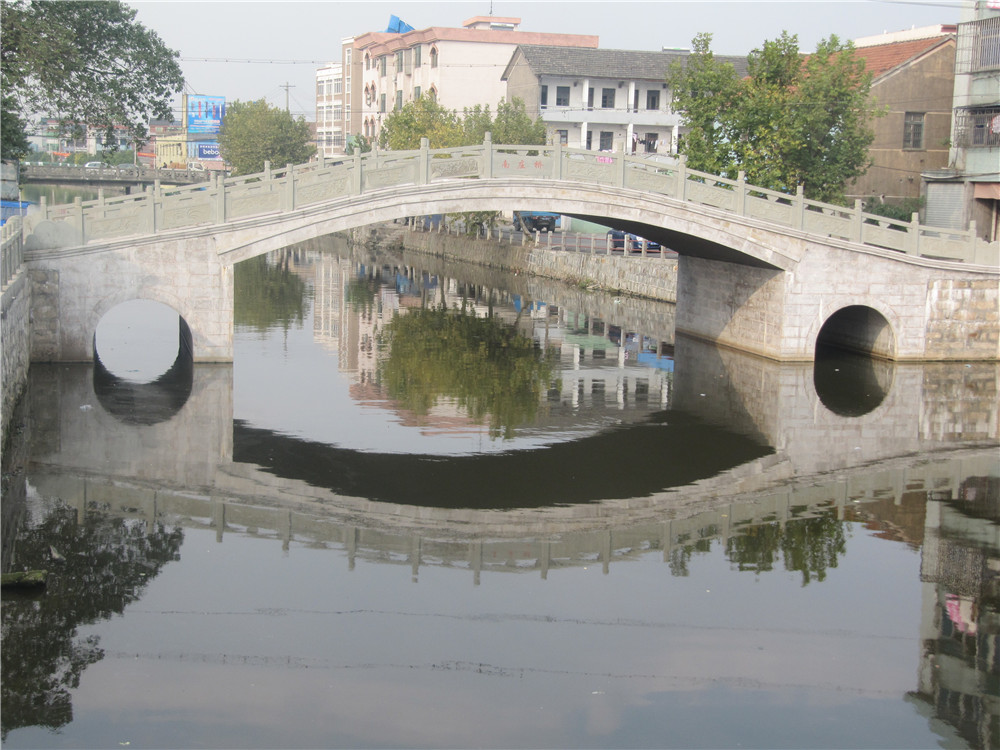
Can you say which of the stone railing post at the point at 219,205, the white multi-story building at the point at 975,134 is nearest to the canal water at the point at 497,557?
the stone railing post at the point at 219,205

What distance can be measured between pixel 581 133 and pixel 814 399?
124 feet

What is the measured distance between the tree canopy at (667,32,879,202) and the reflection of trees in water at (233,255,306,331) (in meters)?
13.1

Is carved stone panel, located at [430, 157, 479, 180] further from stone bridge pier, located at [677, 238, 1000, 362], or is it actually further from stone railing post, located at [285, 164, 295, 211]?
stone bridge pier, located at [677, 238, 1000, 362]

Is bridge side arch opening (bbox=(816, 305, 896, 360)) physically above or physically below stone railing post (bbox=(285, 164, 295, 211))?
below

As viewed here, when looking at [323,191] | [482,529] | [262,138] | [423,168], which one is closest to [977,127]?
[423,168]

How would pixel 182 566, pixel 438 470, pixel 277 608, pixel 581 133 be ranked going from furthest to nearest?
pixel 581 133 < pixel 438 470 < pixel 182 566 < pixel 277 608

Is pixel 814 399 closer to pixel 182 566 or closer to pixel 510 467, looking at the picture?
pixel 510 467

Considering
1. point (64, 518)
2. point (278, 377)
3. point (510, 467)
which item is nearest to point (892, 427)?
Answer: point (510, 467)

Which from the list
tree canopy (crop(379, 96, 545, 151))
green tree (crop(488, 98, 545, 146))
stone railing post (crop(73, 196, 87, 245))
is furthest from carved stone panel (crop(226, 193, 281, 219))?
green tree (crop(488, 98, 545, 146))

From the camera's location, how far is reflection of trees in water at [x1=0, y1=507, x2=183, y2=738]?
29.6ft

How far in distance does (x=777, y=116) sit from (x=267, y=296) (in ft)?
63.1

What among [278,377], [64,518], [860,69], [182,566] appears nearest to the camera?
[182,566]

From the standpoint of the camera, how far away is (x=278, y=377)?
24109 millimetres

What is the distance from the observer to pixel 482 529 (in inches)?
542
